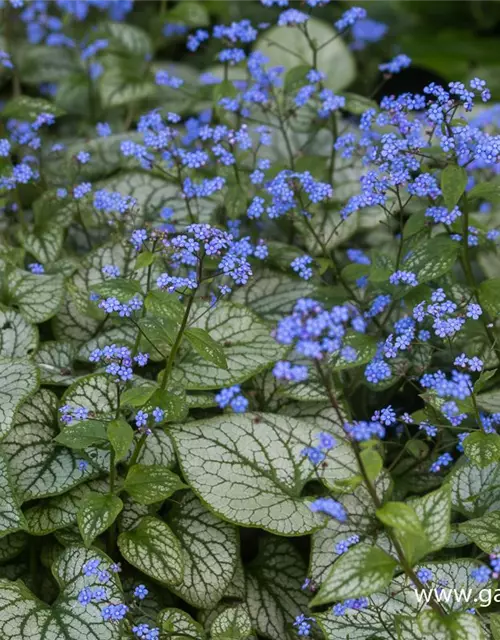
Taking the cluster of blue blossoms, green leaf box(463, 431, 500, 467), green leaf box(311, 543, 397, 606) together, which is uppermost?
green leaf box(463, 431, 500, 467)

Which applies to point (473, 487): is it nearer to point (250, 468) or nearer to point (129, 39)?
point (250, 468)

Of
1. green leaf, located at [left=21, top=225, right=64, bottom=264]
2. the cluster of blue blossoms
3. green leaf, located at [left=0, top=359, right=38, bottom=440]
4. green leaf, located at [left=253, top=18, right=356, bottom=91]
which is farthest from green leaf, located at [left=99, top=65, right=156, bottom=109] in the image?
the cluster of blue blossoms

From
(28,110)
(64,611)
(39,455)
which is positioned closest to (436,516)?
(64,611)

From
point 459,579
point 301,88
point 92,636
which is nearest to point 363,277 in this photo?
point 301,88

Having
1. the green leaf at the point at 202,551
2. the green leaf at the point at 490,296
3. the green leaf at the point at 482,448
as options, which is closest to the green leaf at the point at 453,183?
the green leaf at the point at 490,296

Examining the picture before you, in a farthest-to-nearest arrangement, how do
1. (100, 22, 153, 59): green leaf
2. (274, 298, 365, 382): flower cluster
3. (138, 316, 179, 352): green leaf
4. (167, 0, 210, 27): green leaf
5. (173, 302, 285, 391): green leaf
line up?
(100, 22, 153, 59): green leaf < (167, 0, 210, 27): green leaf < (173, 302, 285, 391): green leaf < (138, 316, 179, 352): green leaf < (274, 298, 365, 382): flower cluster

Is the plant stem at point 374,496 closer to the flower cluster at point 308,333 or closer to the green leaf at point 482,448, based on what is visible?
the flower cluster at point 308,333

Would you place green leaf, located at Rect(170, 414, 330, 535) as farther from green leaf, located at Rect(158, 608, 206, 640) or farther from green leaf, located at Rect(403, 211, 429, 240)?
green leaf, located at Rect(403, 211, 429, 240)
